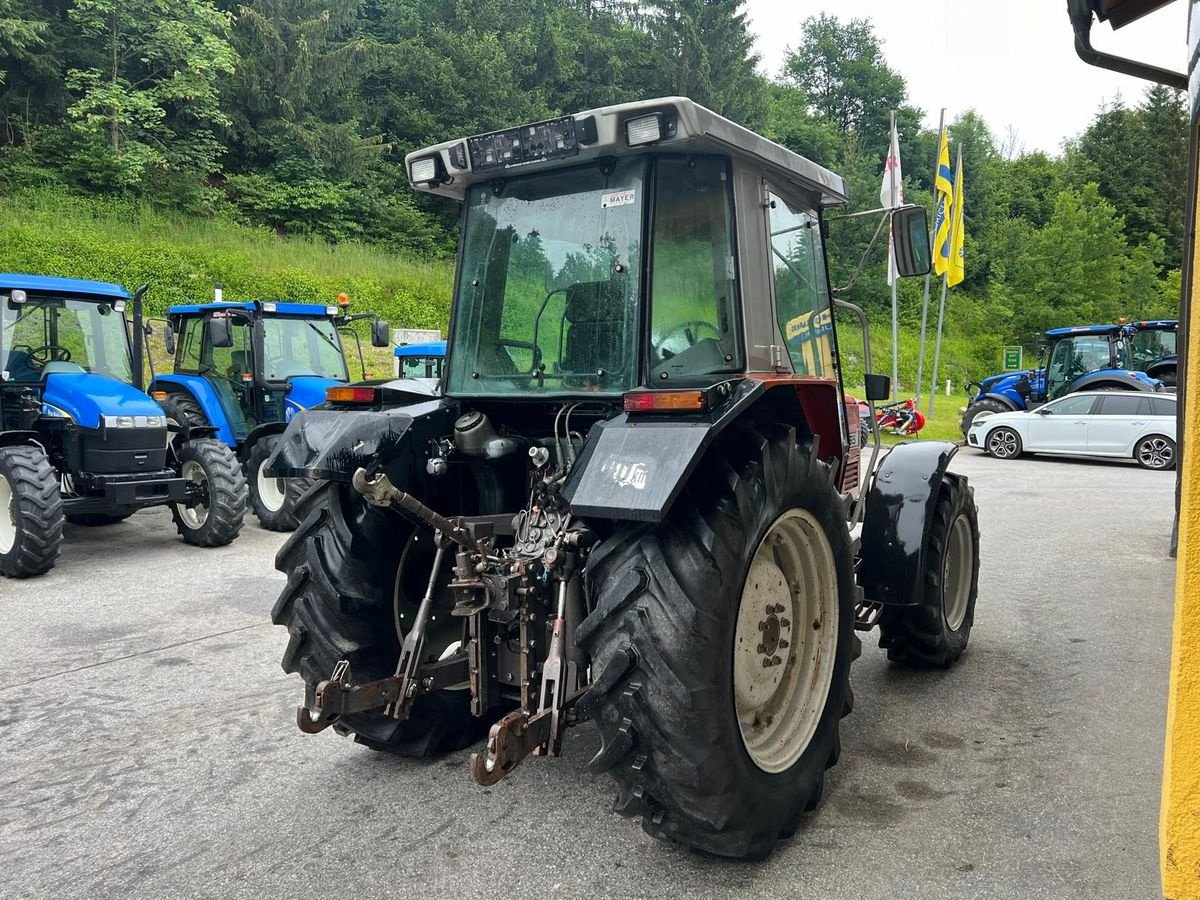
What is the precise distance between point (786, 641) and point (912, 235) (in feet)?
6.35

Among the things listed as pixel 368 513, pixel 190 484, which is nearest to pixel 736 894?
pixel 368 513

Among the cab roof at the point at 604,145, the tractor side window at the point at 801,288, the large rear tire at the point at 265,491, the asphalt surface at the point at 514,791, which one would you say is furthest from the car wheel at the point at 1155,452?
the cab roof at the point at 604,145

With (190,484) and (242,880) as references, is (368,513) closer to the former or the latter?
(242,880)

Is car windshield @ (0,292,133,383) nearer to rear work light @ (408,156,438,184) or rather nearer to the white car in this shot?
rear work light @ (408,156,438,184)

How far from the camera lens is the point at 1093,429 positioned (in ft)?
50.9

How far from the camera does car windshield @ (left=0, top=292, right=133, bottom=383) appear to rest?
8031 mm

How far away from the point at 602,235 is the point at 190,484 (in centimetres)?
650

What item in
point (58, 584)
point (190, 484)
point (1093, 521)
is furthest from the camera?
point (1093, 521)

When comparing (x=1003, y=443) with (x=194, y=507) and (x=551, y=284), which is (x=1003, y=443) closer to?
(x=194, y=507)

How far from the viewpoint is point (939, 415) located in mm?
26016

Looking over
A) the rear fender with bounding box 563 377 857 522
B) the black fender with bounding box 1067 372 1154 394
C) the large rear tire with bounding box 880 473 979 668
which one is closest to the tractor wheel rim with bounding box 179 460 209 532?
the large rear tire with bounding box 880 473 979 668

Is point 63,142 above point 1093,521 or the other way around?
above

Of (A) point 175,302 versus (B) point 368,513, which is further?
(A) point 175,302

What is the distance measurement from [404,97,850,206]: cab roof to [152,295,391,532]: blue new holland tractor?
270 inches
